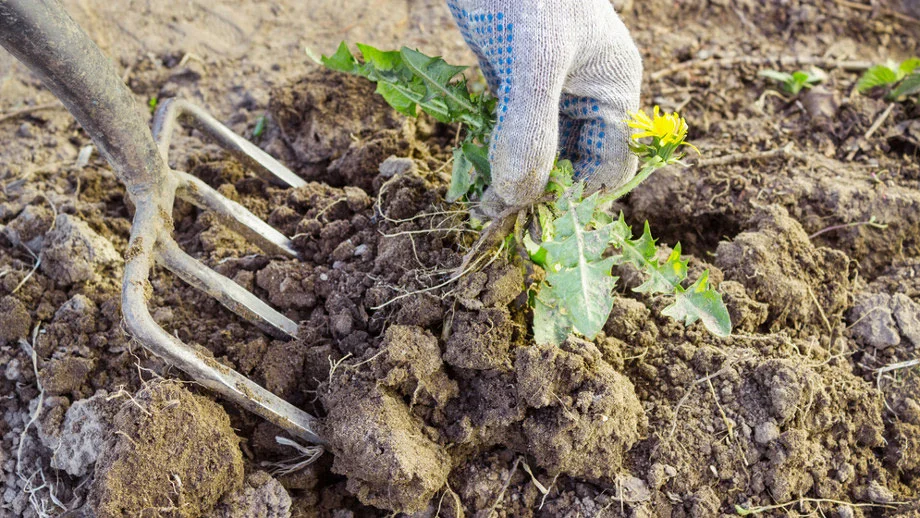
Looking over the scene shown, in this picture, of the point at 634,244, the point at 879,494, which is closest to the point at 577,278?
the point at 634,244

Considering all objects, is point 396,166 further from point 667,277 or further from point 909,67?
point 909,67

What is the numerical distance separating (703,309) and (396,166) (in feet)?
3.93

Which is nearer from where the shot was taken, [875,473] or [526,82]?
[526,82]

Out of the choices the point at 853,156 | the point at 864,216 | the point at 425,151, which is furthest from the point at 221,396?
the point at 853,156

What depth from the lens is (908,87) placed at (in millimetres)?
3037

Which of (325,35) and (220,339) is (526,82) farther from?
(325,35)

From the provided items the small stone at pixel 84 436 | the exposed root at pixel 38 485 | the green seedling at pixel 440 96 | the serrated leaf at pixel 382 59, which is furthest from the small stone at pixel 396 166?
the exposed root at pixel 38 485

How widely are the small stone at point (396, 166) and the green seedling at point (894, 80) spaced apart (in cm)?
209

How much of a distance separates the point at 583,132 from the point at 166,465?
5.00 ft

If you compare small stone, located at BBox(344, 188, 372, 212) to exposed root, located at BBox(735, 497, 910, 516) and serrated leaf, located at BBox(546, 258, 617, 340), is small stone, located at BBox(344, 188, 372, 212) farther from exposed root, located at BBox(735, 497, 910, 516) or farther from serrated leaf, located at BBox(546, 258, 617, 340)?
exposed root, located at BBox(735, 497, 910, 516)

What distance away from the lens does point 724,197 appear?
2.72 metres

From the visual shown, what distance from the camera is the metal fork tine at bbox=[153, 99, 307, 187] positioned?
7.83 ft

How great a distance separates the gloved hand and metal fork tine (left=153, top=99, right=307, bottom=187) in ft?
2.95

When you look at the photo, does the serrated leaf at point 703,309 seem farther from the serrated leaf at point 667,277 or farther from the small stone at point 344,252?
the small stone at point 344,252
